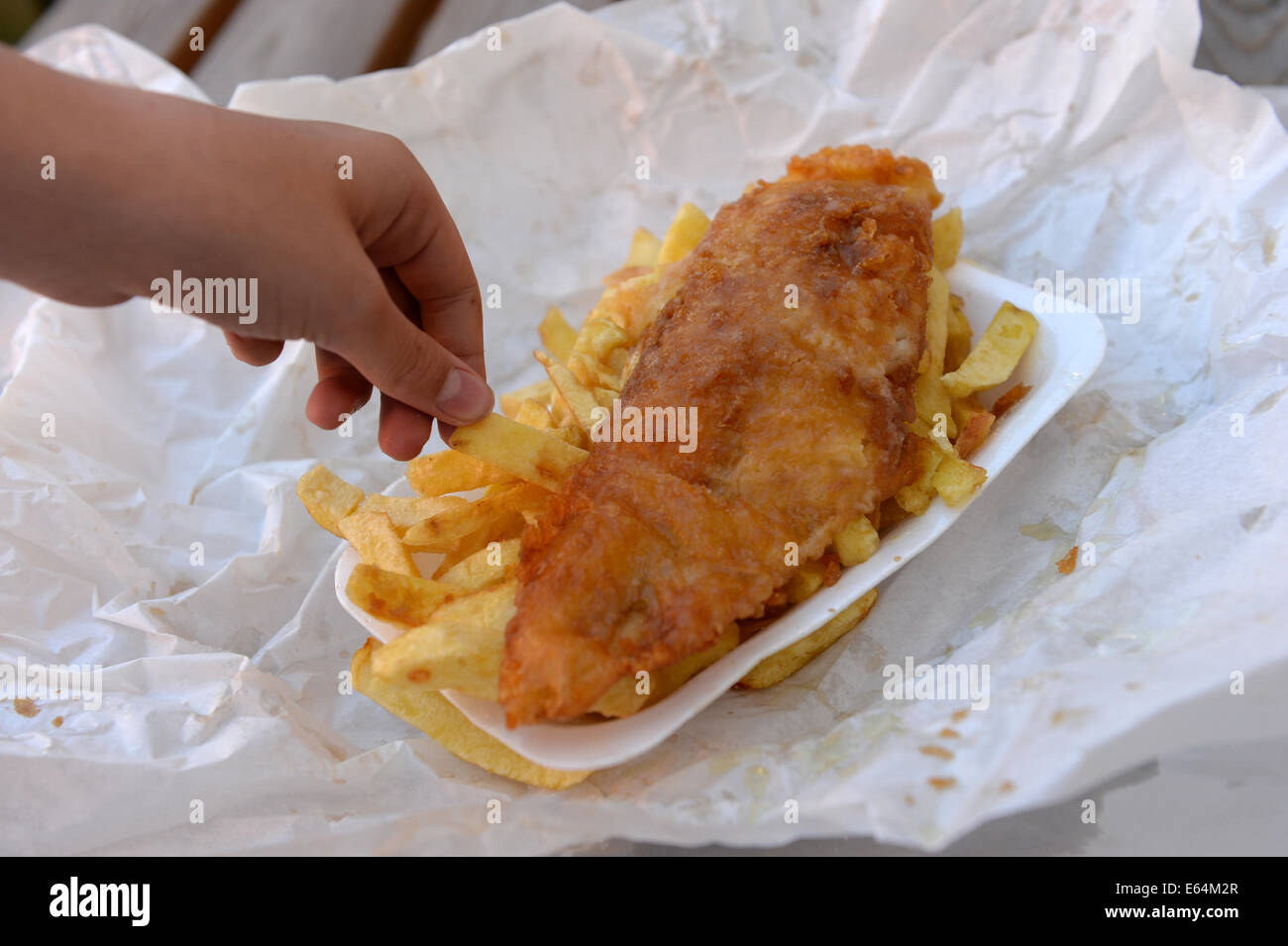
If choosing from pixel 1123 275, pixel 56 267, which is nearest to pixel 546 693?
pixel 56 267

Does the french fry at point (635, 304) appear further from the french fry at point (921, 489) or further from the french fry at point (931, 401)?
the french fry at point (921, 489)

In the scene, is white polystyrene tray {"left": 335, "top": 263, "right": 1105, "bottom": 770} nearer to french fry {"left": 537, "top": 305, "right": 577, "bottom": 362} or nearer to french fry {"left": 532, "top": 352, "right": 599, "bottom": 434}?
french fry {"left": 532, "top": 352, "right": 599, "bottom": 434}

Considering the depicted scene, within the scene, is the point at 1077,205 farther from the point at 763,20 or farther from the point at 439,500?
the point at 439,500

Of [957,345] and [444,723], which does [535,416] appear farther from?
[957,345]

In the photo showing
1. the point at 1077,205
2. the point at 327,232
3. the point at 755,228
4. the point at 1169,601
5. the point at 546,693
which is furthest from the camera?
the point at 1077,205

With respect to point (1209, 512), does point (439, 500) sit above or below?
above

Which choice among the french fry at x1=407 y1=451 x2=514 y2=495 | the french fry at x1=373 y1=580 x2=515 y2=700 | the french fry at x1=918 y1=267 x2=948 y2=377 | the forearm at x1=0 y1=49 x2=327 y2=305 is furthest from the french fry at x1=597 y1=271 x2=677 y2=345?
the forearm at x1=0 y1=49 x2=327 y2=305
